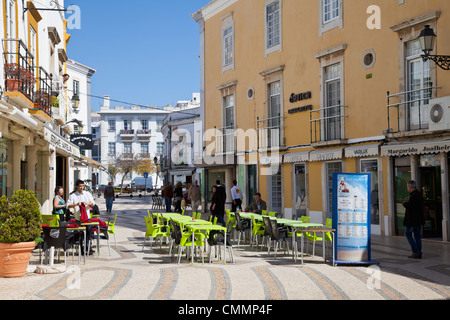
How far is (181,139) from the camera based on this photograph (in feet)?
175

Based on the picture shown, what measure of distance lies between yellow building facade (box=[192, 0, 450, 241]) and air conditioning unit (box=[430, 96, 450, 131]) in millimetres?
43

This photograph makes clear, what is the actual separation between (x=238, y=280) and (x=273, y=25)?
51.7ft

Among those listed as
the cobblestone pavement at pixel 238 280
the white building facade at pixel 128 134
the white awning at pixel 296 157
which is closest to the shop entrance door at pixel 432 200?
the cobblestone pavement at pixel 238 280

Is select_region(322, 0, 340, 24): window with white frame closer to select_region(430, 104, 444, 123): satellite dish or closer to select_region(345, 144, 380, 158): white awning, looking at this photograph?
select_region(345, 144, 380, 158): white awning

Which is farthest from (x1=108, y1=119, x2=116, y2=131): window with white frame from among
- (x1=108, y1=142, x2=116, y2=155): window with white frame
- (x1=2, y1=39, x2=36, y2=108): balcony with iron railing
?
(x1=2, y1=39, x2=36, y2=108): balcony with iron railing

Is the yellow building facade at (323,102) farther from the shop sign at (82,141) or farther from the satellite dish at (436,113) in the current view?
the shop sign at (82,141)

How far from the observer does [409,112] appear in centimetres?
1494

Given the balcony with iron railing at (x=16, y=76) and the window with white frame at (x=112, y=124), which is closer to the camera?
the balcony with iron railing at (x=16, y=76)

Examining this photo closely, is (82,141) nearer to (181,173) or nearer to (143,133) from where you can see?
(181,173)

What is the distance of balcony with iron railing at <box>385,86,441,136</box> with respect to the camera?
46.7 ft

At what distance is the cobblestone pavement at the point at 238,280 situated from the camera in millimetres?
7449

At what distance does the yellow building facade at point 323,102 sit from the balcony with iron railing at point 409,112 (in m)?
0.03
